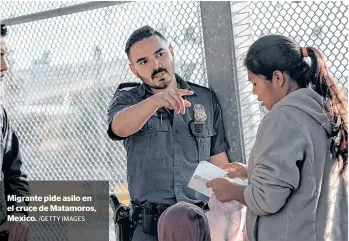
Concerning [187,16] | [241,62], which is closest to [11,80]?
[187,16]

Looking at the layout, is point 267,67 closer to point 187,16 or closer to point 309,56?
point 309,56

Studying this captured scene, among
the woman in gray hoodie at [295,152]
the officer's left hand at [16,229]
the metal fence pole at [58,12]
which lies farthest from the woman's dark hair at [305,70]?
the officer's left hand at [16,229]

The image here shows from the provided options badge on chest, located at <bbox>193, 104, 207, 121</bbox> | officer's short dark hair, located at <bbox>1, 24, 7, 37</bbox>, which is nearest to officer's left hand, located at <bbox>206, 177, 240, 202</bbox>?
badge on chest, located at <bbox>193, 104, 207, 121</bbox>

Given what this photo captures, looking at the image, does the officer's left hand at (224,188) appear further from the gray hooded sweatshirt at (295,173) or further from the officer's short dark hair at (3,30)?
the officer's short dark hair at (3,30)

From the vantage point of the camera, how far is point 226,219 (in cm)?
180

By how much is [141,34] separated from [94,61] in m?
0.31

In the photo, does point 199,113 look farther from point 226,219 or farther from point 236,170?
point 226,219

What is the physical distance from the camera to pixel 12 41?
2344 millimetres

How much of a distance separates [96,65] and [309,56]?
84cm

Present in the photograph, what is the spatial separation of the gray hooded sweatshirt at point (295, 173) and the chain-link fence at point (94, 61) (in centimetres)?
35

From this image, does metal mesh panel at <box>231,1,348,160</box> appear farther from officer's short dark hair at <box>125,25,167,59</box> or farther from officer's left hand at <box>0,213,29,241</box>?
officer's left hand at <box>0,213,29,241</box>

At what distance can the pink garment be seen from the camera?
5.84ft

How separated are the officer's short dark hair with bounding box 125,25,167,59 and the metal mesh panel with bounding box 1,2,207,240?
11cm

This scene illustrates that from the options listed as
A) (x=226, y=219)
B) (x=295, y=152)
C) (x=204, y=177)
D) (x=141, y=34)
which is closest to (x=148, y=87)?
(x=141, y=34)
